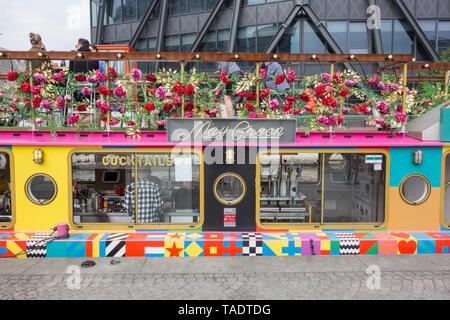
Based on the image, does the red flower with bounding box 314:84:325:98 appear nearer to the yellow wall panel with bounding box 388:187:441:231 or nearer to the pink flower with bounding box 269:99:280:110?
the pink flower with bounding box 269:99:280:110

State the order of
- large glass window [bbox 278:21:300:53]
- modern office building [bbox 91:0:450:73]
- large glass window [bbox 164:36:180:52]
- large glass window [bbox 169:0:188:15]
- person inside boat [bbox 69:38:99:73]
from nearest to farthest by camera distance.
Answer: person inside boat [bbox 69:38:99:73]
modern office building [bbox 91:0:450:73]
large glass window [bbox 278:21:300:53]
large glass window [bbox 169:0:188:15]
large glass window [bbox 164:36:180:52]

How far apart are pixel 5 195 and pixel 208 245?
4.25 metres

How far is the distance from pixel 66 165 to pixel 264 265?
155 inches

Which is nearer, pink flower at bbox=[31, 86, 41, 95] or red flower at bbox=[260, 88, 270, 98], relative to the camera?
pink flower at bbox=[31, 86, 41, 95]

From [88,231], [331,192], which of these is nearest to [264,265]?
[331,192]

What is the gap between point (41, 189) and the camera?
22.1ft

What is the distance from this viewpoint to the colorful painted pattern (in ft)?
20.6

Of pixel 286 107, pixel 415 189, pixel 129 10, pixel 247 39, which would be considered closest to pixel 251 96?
pixel 286 107

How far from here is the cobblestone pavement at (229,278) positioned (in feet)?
16.9

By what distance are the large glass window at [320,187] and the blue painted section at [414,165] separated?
0.64ft

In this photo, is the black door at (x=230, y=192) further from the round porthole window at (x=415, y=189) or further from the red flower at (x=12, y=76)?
the red flower at (x=12, y=76)

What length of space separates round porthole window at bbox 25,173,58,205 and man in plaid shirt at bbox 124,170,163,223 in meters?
1.34

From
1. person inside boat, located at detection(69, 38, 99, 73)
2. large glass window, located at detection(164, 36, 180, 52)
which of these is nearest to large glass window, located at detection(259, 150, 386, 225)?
person inside boat, located at detection(69, 38, 99, 73)

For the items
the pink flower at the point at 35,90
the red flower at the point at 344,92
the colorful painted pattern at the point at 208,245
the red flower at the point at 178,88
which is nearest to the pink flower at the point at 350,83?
the red flower at the point at 344,92
